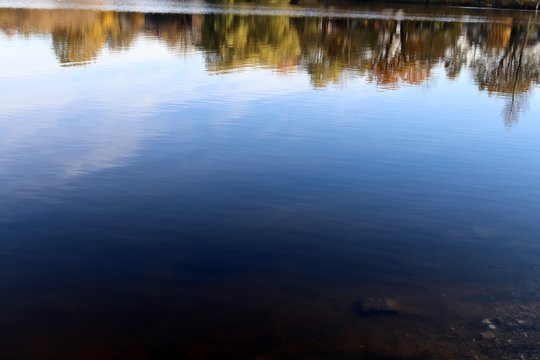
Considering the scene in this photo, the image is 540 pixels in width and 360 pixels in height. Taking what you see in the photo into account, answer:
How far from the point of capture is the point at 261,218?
13969 mm

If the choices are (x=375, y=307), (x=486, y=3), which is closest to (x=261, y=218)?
(x=375, y=307)

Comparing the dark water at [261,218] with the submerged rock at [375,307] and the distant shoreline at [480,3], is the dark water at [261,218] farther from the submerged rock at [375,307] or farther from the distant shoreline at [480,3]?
the distant shoreline at [480,3]

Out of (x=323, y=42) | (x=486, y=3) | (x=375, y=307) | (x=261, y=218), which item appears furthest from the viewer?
(x=486, y=3)

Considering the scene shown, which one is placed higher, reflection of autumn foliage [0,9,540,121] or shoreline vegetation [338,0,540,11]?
shoreline vegetation [338,0,540,11]

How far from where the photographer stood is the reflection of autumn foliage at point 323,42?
3906 cm

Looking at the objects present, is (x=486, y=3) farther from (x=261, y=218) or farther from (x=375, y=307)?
(x=375, y=307)

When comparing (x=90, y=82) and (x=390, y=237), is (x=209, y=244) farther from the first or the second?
(x=90, y=82)

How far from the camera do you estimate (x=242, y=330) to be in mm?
9383

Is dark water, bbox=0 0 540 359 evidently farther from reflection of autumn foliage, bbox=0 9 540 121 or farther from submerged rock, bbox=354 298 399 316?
reflection of autumn foliage, bbox=0 9 540 121

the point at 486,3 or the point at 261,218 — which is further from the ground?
the point at 486,3

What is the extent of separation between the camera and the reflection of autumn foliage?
128 ft

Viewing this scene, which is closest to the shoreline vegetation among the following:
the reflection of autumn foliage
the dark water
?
the reflection of autumn foliage

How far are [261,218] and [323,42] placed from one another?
44.1 meters

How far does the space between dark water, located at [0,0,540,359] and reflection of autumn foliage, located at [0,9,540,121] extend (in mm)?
5966
